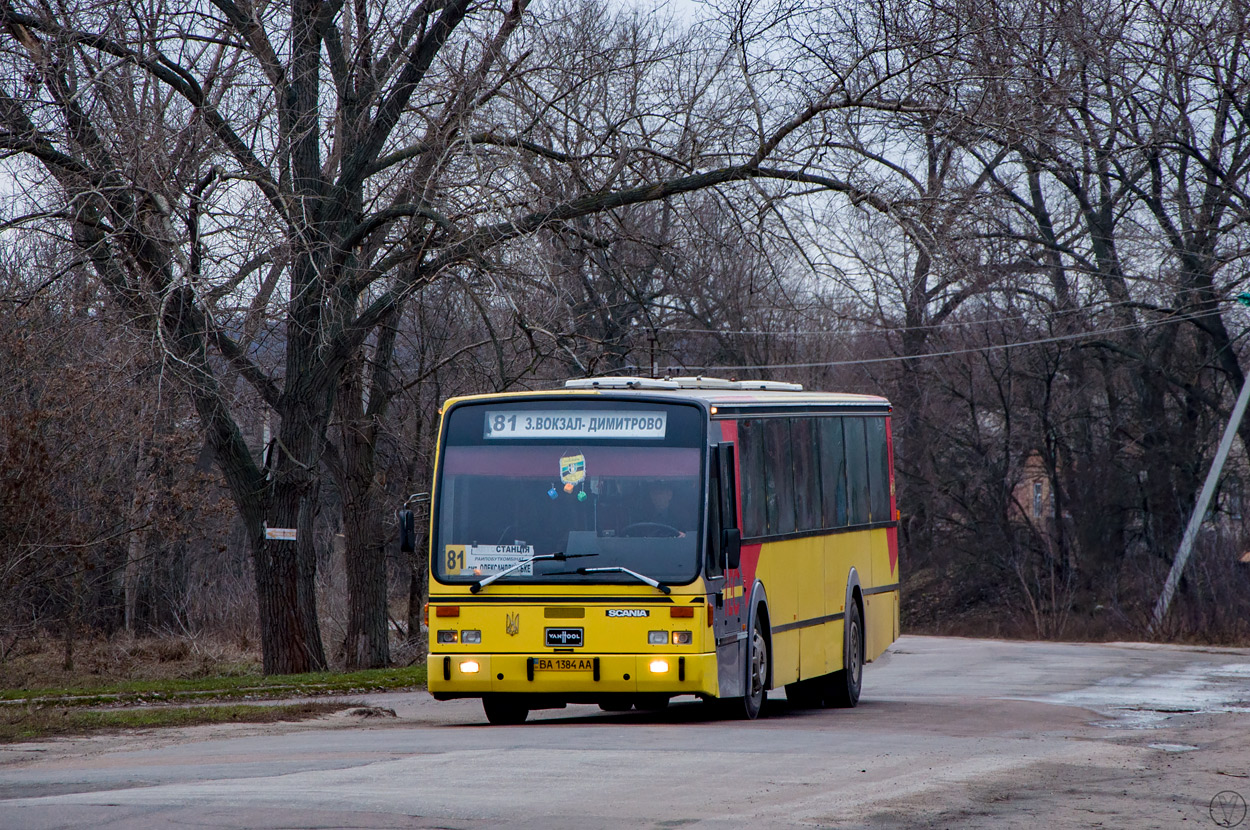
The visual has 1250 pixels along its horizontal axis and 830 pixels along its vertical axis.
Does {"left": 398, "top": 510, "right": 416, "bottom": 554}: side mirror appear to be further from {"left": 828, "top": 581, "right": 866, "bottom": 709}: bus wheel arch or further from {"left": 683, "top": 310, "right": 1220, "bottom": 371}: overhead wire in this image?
{"left": 683, "top": 310, "right": 1220, "bottom": 371}: overhead wire

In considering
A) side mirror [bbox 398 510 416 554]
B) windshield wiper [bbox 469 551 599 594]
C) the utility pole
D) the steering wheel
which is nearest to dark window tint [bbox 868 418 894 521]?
the steering wheel

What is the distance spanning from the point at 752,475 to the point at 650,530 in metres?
1.62

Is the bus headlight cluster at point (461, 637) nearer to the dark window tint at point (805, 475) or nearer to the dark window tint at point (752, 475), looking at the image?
the dark window tint at point (752, 475)

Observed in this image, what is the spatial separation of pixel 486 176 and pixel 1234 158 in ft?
96.8

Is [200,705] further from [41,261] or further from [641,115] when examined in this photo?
[641,115]

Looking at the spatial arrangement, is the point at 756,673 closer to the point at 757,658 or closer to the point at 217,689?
the point at 757,658

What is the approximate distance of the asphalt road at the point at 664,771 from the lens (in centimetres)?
856

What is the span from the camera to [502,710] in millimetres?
14695

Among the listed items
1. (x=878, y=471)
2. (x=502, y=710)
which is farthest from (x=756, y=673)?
(x=878, y=471)

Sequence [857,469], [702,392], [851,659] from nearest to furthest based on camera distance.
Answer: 1. [702,392]
2. [851,659]
3. [857,469]

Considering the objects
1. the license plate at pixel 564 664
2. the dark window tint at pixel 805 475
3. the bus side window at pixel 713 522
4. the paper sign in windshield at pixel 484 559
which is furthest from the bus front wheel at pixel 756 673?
the paper sign in windshield at pixel 484 559

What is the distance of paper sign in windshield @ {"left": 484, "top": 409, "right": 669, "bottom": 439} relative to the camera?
14.1 meters

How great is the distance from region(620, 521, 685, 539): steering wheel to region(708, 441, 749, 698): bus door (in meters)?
0.31

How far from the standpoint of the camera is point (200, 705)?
1852cm
